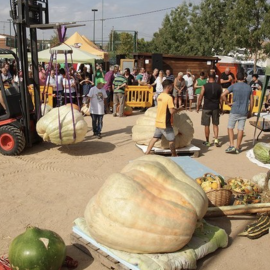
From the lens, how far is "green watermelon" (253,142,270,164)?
796 cm

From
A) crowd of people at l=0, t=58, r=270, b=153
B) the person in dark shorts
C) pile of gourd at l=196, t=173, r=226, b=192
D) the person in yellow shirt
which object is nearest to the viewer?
pile of gourd at l=196, t=173, r=226, b=192

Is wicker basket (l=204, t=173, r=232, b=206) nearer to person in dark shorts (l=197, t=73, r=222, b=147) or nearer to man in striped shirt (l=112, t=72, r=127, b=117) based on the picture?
person in dark shorts (l=197, t=73, r=222, b=147)

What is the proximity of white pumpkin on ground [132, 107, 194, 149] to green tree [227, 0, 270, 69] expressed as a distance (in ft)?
47.7

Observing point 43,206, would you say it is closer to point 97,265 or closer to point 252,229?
point 97,265

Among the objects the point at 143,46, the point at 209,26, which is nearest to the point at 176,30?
the point at 209,26

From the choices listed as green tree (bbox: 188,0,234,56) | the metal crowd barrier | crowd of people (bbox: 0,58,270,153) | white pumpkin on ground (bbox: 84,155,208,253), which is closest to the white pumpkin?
crowd of people (bbox: 0,58,270,153)

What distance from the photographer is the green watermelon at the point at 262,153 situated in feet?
26.1

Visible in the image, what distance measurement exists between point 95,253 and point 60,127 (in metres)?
4.09

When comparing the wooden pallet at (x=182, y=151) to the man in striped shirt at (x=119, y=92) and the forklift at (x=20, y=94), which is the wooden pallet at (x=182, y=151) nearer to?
the forklift at (x=20, y=94)

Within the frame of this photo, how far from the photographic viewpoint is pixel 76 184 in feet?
21.5

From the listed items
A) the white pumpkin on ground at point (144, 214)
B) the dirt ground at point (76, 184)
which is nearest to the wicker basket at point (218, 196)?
the dirt ground at point (76, 184)

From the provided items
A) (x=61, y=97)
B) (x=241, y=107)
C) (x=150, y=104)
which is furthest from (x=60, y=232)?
(x=150, y=104)

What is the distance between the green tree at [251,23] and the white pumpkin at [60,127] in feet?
52.8

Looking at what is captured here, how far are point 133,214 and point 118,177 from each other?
47cm
